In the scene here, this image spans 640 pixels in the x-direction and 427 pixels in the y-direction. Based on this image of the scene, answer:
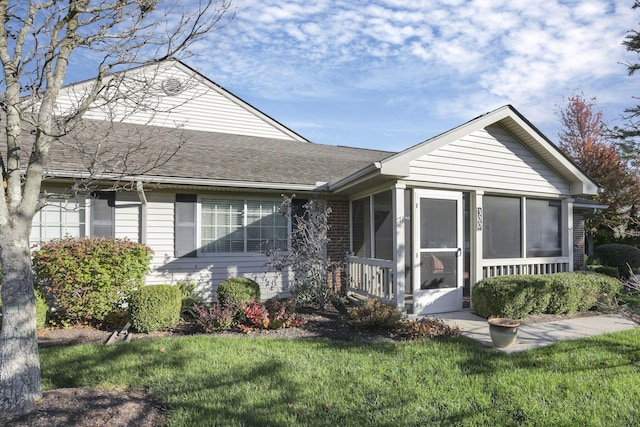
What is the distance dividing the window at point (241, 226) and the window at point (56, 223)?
232cm

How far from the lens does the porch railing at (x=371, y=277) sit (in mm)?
7219

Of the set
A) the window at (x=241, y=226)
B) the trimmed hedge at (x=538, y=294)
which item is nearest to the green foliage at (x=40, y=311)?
the window at (x=241, y=226)

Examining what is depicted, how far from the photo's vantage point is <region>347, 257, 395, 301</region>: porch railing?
23.7ft

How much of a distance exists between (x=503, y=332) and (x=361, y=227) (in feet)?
13.5

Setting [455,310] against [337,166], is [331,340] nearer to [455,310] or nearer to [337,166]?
[455,310]

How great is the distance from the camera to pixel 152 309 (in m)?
6.12

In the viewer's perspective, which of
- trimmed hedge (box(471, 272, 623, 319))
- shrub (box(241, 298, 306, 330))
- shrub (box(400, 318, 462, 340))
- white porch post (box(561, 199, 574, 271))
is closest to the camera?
shrub (box(400, 318, 462, 340))

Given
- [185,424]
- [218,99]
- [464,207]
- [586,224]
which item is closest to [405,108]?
[464,207]

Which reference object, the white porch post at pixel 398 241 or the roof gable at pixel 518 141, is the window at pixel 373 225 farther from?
the roof gable at pixel 518 141

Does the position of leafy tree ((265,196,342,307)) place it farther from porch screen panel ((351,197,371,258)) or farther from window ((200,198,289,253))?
porch screen panel ((351,197,371,258))

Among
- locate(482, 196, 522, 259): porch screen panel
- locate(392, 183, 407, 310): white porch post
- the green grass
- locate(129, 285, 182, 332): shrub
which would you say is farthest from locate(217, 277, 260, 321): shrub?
locate(482, 196, 522, 259): porch screen panel

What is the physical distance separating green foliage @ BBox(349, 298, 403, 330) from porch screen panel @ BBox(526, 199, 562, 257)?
4171 millimetres

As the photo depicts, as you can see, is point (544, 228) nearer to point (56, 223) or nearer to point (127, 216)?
point (127, 216)

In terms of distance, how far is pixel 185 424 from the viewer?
10.5 feet
